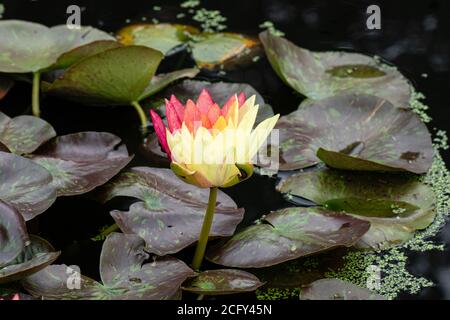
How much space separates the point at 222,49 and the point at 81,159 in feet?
2.73

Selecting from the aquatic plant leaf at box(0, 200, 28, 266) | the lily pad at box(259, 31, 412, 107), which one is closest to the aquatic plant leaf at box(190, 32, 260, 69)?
the lily pad at box(259, 31, 412, 107)

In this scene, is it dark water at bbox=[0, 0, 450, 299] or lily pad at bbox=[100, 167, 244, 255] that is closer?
lily pad at bbox=[100, 167, 244, 255]

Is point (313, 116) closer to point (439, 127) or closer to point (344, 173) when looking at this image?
point (344, 173)

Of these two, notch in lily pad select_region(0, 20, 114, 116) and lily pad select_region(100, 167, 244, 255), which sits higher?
notch in lily pad select_region(0, 20, 114, 116)

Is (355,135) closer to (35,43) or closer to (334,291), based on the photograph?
(334,291)

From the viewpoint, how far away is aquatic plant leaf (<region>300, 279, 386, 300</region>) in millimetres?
2014

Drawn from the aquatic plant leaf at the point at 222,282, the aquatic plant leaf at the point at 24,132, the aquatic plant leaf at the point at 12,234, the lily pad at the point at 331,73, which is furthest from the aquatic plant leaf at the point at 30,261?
the lily pad at the point at 331,73

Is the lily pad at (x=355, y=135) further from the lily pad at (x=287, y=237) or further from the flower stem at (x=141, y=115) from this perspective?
the flower stem at (x=141, y=115)

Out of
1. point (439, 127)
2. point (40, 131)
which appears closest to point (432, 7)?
point (439, 127)

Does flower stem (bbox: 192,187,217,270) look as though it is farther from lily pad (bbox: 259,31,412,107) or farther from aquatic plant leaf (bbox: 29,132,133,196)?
lily pad (bbox: 259,31,412,107)

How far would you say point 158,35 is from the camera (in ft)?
10.5

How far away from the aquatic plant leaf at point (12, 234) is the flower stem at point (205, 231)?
0.41 metres

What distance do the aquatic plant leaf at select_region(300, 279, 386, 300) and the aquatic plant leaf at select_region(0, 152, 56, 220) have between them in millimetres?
674

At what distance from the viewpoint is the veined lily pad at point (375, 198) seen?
2.33 meters
